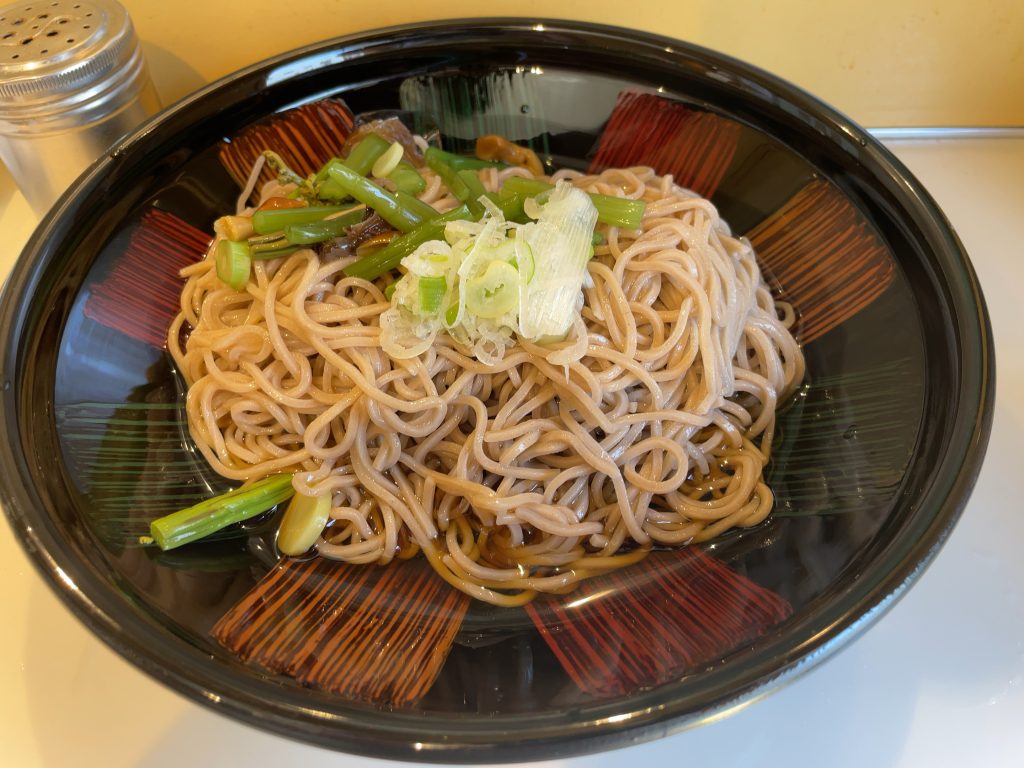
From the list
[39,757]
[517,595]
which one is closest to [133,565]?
[39,757]

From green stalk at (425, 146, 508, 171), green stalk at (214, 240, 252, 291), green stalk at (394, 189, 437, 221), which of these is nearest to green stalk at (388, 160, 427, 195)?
green stalk at (394, 189, 437, 221)

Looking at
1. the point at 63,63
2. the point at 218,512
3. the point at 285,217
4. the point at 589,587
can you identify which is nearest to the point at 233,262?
the point at 285,217

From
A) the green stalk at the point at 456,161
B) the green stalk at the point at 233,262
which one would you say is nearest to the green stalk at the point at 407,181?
the green stalk at the point at 456,161

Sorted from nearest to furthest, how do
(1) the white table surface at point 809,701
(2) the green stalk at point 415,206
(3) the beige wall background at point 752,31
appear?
(1) the white table surface at point 809,701, (2) the green stalk at point 415,206, (3) the beige wall background at point 752,31

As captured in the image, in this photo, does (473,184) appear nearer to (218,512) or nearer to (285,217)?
(285,217)

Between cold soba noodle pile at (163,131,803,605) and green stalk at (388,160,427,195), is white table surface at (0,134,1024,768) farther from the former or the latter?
green stalk at (388,160,427,195)

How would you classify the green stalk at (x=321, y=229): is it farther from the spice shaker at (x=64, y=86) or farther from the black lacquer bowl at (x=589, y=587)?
the spice shaker at (x=64, y=86)

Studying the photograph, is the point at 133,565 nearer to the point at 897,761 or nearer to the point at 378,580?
the point at 378,580
